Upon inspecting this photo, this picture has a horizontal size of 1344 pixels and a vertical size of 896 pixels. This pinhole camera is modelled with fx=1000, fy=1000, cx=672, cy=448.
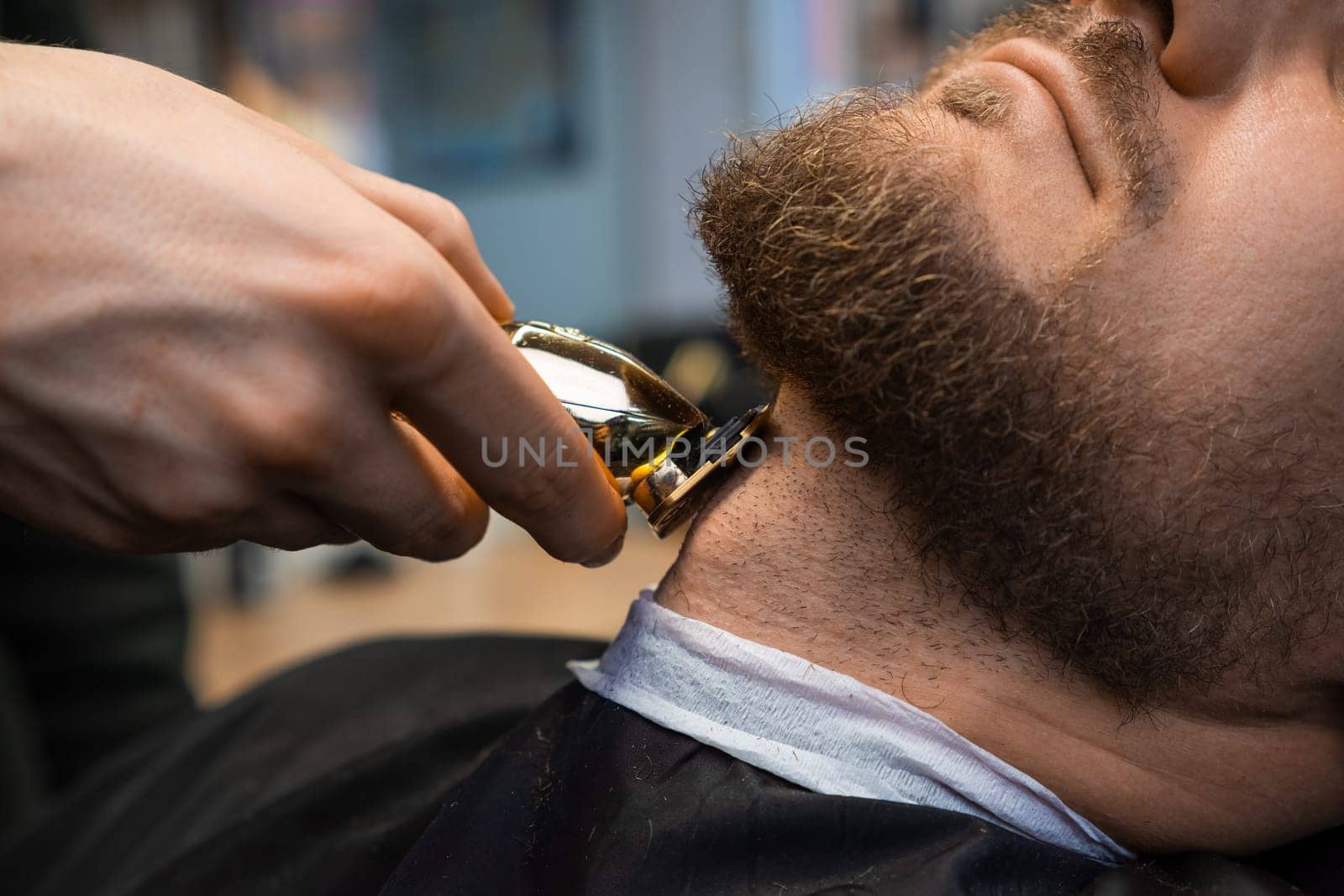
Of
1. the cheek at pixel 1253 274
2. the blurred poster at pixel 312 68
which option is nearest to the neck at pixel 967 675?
the cheek at pixel 1253 274

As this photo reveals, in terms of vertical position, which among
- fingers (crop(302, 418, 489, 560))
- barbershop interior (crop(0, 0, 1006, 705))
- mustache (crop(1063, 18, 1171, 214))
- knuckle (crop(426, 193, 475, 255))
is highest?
mustache (crop(1063, 18, 1171, 214))

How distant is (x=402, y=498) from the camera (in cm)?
73

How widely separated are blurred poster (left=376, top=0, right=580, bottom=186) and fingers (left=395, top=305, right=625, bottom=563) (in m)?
3.55

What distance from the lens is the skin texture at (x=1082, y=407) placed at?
73 centimetres

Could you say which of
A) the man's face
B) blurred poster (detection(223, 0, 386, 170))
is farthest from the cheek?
blurred poster (detection(223, 0, 386, 170))

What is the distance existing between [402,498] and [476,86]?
384cm

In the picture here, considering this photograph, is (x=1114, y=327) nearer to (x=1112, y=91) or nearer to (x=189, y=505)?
(x=1112, y=91)

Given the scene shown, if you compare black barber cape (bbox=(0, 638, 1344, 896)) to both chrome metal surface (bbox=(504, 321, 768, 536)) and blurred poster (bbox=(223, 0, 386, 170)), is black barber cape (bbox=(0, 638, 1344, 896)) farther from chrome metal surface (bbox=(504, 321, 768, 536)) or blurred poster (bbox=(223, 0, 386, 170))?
blurred poster (bbox=(223, 0, 386, 170))

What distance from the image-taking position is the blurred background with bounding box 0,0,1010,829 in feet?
10.5

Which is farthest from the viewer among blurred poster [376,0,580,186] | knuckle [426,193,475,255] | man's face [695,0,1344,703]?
blurred poster [376,0,580,186]

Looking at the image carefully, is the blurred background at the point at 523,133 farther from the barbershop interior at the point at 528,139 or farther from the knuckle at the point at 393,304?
the knuckle at the point at 393,304

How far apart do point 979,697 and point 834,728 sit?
0.13m

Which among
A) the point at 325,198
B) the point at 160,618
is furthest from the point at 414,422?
the point at 160,618

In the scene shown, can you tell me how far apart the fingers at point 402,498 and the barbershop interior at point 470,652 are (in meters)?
0.12
